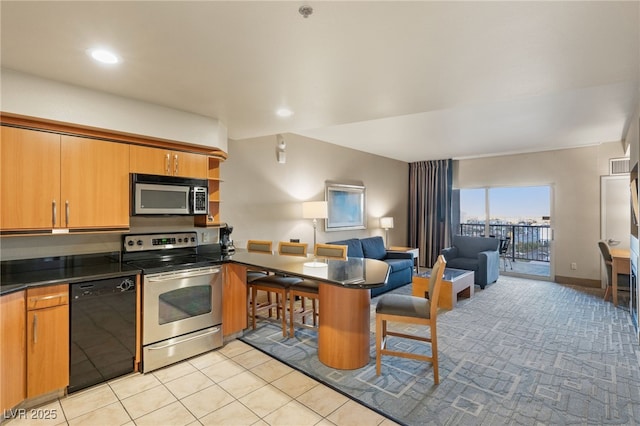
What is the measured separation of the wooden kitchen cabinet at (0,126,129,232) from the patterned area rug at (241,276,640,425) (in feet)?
6.17

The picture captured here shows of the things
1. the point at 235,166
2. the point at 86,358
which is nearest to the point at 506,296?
the point at 235,166

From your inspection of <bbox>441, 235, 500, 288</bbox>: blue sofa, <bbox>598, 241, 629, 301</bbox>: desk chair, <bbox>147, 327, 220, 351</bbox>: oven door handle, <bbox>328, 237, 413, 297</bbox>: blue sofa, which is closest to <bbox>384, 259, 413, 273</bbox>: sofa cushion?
<bbox>328, 237, 413, 297</bbox>: blue sofa

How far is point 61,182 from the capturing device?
246 cm

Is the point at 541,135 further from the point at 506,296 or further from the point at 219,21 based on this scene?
the point at 219,21

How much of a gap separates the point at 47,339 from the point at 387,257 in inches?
197

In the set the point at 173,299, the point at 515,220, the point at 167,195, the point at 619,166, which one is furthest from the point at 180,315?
the point at 619,166

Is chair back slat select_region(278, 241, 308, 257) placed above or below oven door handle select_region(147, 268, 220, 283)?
Result: above

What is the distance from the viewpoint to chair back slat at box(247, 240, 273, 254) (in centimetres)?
384

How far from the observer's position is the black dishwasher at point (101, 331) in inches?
90.2

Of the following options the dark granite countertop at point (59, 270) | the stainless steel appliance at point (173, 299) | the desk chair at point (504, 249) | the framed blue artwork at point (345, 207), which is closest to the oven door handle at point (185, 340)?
the stainless steel appliance at point (173, 299)

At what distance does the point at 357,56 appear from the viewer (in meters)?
1.96

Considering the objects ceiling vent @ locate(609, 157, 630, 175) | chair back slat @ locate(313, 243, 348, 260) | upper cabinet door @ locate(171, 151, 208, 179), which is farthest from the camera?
ceiling vent @ locate(609, 157, 630, 175)

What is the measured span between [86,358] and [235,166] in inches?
102

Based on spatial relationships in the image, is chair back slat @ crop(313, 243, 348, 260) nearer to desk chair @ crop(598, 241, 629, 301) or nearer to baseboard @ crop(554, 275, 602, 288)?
desk chair @ crop(598, 241, 629, 301)
